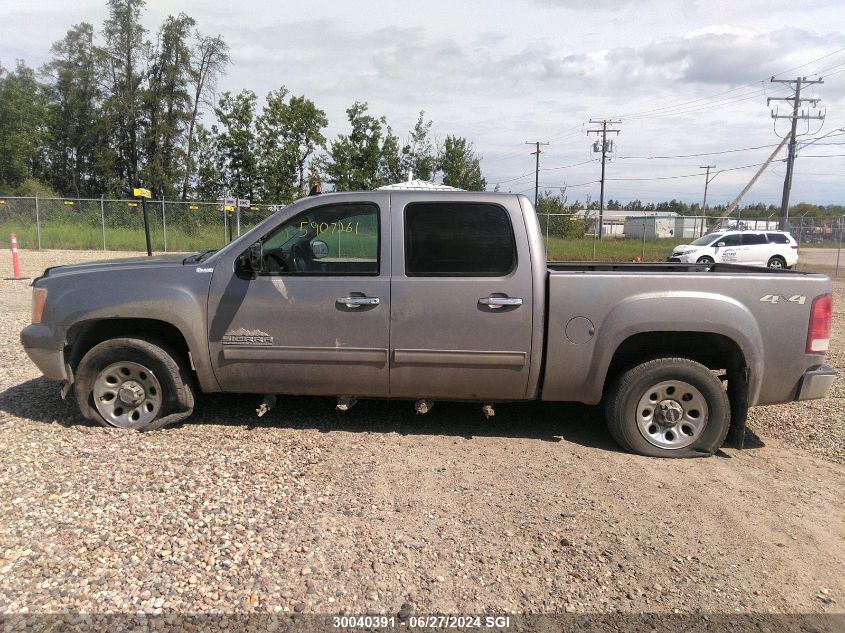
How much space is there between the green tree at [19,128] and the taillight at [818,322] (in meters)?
50.4

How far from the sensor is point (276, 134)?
32750 mm

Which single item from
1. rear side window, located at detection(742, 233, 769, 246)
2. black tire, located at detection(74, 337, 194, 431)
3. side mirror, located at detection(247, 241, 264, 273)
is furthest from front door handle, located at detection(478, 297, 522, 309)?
rear side window, located at detection(742, 233, 769, 246)

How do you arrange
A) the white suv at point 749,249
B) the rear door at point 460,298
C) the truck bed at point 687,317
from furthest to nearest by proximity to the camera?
the white suv at point 749,249 → the rear door at point 460,298 → the truck bed at point 687,317

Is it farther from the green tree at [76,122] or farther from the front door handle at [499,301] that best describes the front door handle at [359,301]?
the green tree at [76,122]

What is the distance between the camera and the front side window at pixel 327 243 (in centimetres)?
472

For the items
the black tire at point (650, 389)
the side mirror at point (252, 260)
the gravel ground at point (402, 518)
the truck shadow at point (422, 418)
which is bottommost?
the gravel ground at point (402, 518)

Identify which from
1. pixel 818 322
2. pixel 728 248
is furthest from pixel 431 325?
pixel 728 248

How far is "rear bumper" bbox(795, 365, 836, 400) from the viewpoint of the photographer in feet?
14.6

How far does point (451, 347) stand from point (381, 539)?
1.59 meters

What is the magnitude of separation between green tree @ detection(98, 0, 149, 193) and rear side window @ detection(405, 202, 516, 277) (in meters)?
43.8

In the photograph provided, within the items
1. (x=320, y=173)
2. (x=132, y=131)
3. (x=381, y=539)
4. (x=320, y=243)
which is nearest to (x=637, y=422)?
(x=381, y=539)

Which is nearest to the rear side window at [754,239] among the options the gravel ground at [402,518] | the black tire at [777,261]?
the black tire at [777,261]

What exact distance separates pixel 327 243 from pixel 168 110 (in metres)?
42.4

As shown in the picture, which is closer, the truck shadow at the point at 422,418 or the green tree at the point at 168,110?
the truck shadow at the point at 422,418
